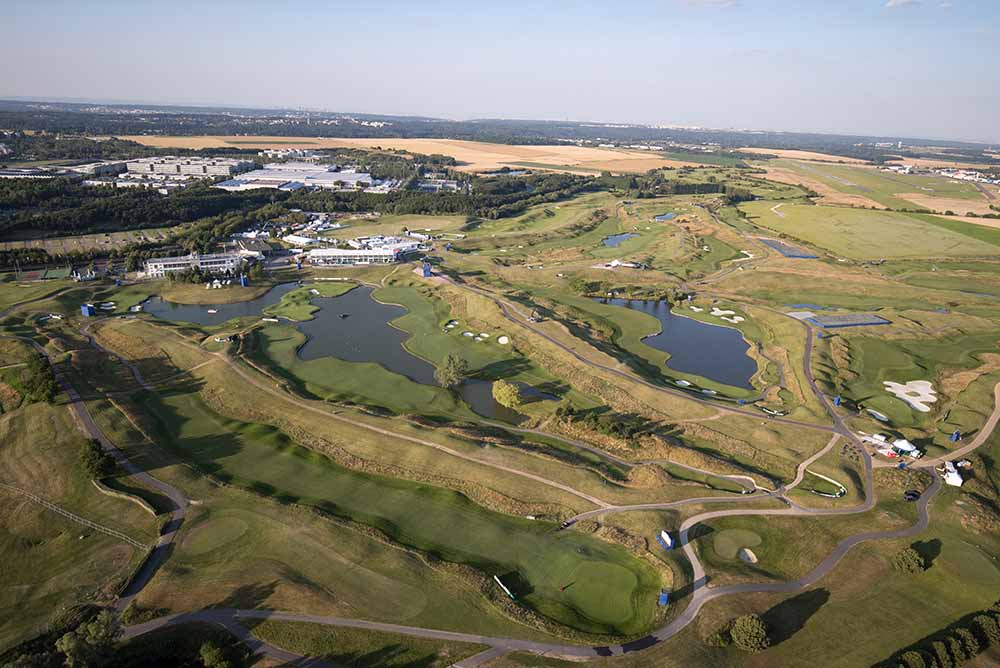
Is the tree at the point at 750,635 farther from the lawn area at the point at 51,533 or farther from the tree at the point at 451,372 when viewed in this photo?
the tree at the point at 451,372

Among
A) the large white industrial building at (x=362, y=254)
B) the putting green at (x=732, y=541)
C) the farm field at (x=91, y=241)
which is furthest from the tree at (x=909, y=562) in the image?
the farm field at (x=91, y=241)

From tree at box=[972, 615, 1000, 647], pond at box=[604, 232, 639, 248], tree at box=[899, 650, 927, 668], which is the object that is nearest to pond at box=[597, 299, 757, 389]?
tree at box=[972, 615, 1000, 647]

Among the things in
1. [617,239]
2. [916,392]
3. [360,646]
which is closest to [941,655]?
[360,646]

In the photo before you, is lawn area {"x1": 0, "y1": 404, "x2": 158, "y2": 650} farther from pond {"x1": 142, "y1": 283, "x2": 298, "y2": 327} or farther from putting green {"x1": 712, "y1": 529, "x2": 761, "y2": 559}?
putting green {"x1": 712, "y1": 529, "x2": 761, "y2": 559}

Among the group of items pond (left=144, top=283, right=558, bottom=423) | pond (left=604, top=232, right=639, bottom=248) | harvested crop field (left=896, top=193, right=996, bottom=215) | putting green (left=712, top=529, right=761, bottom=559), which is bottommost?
putting green (left=712, top=529, right=761, bottom=559)

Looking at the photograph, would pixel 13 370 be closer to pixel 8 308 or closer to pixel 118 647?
pixel 8 308

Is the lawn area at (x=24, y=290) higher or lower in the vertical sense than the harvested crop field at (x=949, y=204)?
lower

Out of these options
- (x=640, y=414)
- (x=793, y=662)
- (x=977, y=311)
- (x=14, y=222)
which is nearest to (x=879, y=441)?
(x=640, y=414)
